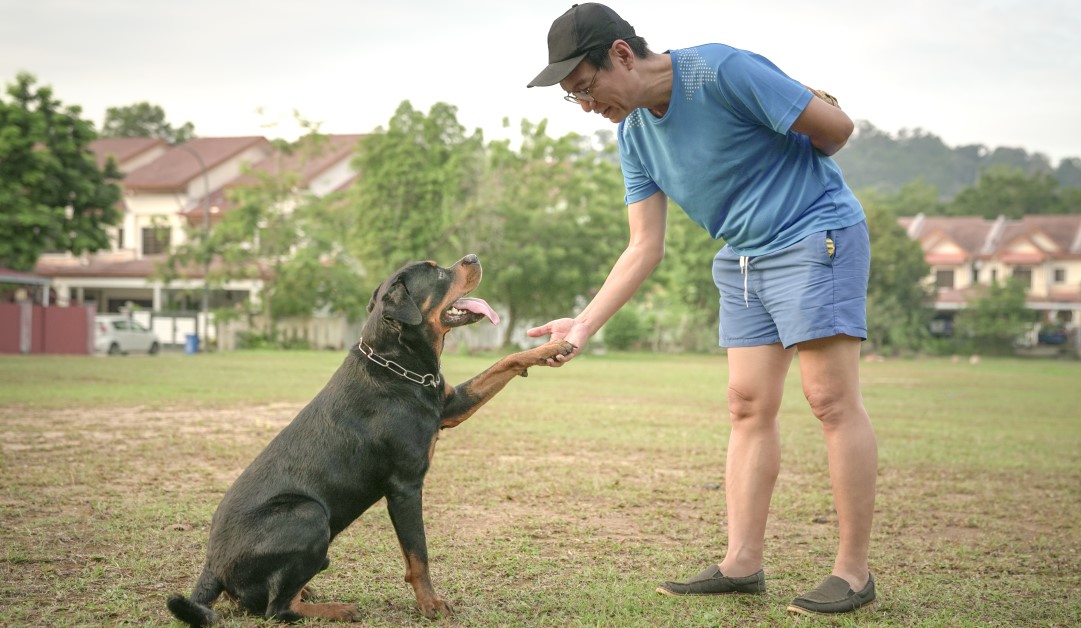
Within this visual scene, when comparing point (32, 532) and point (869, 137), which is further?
point (869, 137)

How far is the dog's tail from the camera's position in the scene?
317 centimetres

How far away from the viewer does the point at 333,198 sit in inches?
1422

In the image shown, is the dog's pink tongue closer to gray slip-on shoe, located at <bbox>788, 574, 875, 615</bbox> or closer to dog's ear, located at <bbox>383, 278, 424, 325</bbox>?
dog's ear, located at <bbox>383, 278, 424, 325</bbox>

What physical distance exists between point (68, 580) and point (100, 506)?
1636 mm

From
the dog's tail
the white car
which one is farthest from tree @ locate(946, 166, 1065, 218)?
the dog's tail

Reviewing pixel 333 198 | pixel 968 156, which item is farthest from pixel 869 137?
pixel 333 198

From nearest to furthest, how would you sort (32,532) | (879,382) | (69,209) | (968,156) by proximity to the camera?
(32,532) → (879,382) → (69,209) → (968,156)

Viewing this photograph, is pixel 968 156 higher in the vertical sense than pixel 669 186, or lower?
higher

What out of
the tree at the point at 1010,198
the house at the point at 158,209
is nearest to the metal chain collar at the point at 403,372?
the house at the point at 158,209

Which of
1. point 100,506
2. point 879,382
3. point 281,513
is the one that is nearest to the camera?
point 281,513

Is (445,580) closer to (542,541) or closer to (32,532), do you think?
(542,541)

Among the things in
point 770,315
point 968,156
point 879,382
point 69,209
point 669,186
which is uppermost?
point 968,156

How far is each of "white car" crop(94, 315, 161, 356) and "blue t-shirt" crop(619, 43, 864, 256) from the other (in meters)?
29.7

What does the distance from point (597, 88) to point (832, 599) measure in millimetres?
2092
